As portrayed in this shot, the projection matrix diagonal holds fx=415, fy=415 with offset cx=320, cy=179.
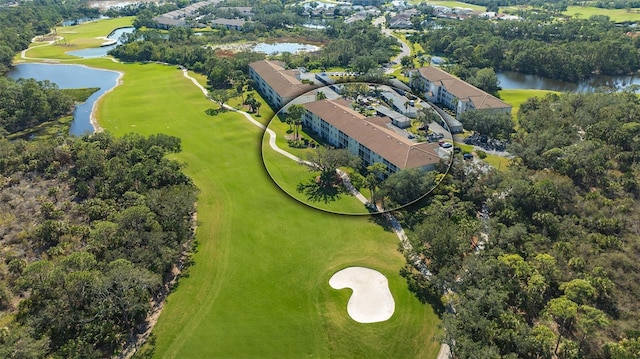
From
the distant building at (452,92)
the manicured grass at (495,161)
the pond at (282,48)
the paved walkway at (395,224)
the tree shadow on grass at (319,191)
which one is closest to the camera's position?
the paved walkway at (395,224)

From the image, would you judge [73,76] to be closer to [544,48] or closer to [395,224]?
[395,224]

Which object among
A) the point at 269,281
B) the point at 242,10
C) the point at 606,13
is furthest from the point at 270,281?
the point at 606,13

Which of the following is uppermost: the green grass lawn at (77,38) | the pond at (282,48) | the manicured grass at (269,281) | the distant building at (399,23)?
the green grass lawn at (77,38)

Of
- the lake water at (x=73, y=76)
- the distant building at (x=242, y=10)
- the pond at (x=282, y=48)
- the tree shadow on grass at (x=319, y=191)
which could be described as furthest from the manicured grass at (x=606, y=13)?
the lake water at (x=73, y=76)

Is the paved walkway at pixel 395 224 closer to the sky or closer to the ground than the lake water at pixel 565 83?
closer to the sky

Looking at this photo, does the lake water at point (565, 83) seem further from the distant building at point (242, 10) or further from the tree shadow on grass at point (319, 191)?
the distant building at point (242, 10)

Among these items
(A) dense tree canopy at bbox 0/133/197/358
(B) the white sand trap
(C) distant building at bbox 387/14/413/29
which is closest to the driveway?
(C) distant building at bbox 387/14/413/29

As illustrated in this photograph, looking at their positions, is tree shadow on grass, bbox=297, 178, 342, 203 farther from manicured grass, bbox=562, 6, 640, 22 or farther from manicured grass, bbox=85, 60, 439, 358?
manicured grass, bbox=562, 6, 640, 22
